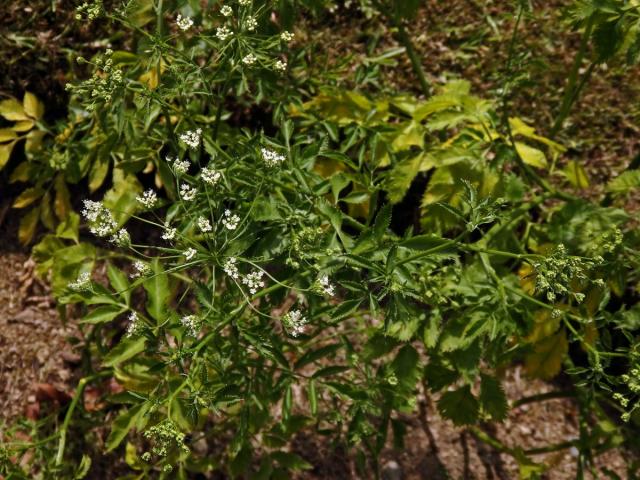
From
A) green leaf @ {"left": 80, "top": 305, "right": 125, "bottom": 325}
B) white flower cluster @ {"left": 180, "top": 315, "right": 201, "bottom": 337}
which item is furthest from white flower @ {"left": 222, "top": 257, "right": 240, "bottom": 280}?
green leaf @ {"left": 80, "top": 305, "right": 125, "bottom": 325}

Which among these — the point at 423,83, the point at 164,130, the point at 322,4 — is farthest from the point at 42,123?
the point at 423,83

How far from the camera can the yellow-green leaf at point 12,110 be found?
116 inches

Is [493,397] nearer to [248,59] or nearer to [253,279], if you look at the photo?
[253,279]

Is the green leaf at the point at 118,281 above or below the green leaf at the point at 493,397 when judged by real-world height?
above

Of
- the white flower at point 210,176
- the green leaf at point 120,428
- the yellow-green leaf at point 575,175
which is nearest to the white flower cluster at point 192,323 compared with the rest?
the white flower at point 210,176

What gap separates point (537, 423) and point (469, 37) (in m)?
2.10

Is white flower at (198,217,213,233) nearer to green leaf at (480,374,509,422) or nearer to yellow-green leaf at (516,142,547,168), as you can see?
green leaf at (480,374,509,422)

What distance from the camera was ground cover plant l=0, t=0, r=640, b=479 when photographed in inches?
73.2

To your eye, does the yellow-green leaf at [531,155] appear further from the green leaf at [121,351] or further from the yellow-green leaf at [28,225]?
the yellow-green leaf at [28,225]

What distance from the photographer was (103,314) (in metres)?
2.21

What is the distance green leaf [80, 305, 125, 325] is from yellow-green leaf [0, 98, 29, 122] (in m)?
1.23

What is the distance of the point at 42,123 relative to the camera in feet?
9.86

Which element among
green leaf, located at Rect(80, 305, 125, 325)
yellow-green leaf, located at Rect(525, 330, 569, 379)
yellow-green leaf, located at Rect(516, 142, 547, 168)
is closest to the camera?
green leaf, located at Rect(80, 305, 125, 325)

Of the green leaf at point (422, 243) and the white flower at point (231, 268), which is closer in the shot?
the white flower at point (231, 268)
